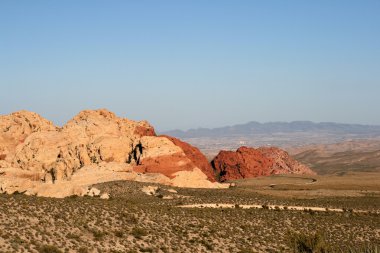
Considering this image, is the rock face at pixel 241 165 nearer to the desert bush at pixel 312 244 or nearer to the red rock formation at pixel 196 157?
the red rock formation at pixel 196 157

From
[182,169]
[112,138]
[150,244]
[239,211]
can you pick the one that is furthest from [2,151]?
[150,244]

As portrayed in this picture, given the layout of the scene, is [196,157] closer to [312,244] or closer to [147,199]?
[147,199]

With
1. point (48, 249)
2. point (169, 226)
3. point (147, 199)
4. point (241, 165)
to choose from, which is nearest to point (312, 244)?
point (169, 226)

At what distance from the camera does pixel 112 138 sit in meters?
78.4

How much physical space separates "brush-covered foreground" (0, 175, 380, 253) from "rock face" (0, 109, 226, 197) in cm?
796

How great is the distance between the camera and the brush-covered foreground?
34875 mm

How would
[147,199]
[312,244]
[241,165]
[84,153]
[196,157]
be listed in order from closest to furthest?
[312,244] < [147,199] < [84,153] < [196,157] < [241,165]

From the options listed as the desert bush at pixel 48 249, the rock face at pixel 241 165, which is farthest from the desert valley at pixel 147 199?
the rock face at pixel 241 165

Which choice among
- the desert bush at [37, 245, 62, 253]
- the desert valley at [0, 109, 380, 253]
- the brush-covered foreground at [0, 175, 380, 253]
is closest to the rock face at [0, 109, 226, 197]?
the desert valley at [0, 109, 380, 253]

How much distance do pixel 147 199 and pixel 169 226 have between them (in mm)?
14622

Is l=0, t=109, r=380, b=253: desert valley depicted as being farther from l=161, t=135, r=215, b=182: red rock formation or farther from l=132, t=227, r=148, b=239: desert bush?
l=161, t=135, r=215, b=182: red rock formation

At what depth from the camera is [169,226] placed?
43.1m

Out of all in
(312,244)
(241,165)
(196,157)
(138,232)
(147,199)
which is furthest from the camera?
(241,165)

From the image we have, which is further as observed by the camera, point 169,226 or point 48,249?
point 169,226
